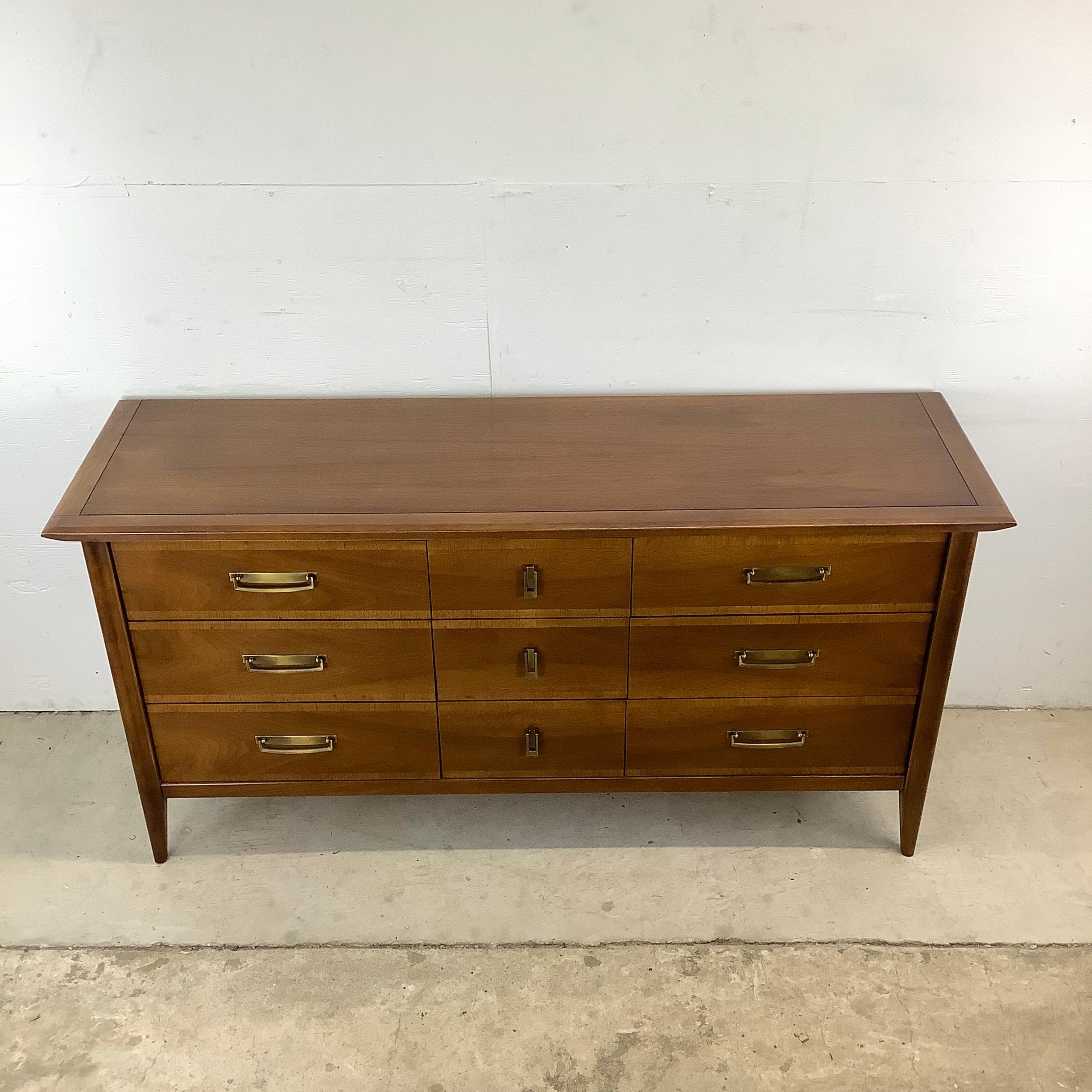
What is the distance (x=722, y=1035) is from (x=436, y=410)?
1280 mm

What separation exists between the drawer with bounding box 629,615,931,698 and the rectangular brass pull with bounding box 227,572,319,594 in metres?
0.59

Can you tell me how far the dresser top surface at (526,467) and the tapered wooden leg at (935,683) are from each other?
80 millimetres

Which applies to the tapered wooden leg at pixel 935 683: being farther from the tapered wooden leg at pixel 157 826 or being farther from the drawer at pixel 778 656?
the tapered wooden leg at pixel 157 826

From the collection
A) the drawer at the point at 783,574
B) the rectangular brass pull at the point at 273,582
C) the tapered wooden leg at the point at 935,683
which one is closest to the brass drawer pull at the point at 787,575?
the drawer at the point at 783,574

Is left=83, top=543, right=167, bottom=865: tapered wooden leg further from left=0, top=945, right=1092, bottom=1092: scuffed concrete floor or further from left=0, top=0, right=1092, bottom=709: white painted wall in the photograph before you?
left=0, top=0, right=1092, bottom=709: white painted wall

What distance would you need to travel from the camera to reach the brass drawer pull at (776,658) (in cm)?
199

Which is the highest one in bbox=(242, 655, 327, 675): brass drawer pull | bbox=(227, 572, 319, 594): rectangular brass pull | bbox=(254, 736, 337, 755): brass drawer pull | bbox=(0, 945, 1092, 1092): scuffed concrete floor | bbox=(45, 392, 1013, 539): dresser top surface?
bbox=(45, 392, 1013, 539): dresser top surface

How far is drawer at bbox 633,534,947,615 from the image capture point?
6.10ft

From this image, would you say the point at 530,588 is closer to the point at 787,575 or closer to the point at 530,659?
the point at 530,659

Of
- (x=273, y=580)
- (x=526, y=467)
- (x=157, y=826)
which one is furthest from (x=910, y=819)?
(x=157, y=826)

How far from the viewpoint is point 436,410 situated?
2186mm

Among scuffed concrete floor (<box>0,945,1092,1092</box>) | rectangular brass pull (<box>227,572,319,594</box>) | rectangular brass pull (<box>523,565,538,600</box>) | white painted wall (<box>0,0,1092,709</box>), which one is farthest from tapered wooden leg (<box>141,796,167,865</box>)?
rectangular brass pull (<box>523,565,538,600</box>)

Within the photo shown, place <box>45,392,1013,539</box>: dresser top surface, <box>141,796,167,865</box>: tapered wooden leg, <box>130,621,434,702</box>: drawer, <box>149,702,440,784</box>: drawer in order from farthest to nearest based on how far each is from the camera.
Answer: <box>141,796,167,865</box>: tapered wooden leg → <box>149,702,440,784</box>: drawer → <box>130,621,434,702</box>: drawer → <box>45,392,1013,539</box>: dresser top surface

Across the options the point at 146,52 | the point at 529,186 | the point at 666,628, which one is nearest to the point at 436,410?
the point at 529,186
